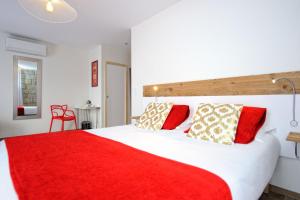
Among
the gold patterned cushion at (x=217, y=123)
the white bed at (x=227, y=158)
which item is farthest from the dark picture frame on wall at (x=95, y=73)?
the gold patterned cushion at (x=217, y=123)

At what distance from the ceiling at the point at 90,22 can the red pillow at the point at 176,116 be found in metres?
1.60

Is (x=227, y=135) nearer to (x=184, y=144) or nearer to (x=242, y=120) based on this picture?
(x=242, y=120)

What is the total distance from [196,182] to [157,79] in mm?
2245

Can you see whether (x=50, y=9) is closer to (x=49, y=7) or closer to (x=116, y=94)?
(x=49, y=7)

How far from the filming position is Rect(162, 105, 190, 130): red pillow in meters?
2.07

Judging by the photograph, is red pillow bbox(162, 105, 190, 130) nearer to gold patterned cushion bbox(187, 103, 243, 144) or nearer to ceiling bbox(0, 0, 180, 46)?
gold patterned cushion bbox(187, 103, 243, 144)

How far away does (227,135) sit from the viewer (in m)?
1.44

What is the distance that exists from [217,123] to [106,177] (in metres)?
1.16

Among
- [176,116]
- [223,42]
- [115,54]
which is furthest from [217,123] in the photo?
[115,54]

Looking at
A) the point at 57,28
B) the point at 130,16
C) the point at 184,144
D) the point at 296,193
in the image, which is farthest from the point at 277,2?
the point at 57,28

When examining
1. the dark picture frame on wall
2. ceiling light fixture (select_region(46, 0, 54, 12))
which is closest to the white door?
the dark picture frame on wall

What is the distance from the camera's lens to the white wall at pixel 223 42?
1574 mm

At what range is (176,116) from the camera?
7.10 feet

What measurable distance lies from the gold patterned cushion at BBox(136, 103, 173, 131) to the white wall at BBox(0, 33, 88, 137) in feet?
10.4
